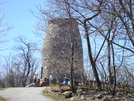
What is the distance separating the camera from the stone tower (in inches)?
488

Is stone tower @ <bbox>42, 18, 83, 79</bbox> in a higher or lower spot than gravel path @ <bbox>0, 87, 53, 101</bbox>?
higher

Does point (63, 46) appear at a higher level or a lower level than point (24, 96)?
higher

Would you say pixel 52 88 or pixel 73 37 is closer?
pixel 73 37

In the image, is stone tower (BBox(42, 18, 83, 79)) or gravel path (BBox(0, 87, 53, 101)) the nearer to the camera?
gravel path (BBox(0, 87, 53, 101))

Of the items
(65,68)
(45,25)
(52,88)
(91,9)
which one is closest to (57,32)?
(45,25)

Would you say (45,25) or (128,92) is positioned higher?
(45,25)

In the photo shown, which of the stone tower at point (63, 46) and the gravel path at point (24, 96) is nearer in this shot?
the gravel path at point (24, 96)

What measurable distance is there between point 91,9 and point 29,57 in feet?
86.8

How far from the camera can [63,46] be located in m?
13.4

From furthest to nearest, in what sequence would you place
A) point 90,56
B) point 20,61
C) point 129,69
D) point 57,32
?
1. point 20,61
2. point 57,32
3. point 90,56
4. point 129,69

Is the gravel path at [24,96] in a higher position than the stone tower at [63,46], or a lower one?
lower

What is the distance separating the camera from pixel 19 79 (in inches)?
1342

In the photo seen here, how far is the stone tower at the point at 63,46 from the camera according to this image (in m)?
12.4

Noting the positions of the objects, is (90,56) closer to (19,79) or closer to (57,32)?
(57,32)
